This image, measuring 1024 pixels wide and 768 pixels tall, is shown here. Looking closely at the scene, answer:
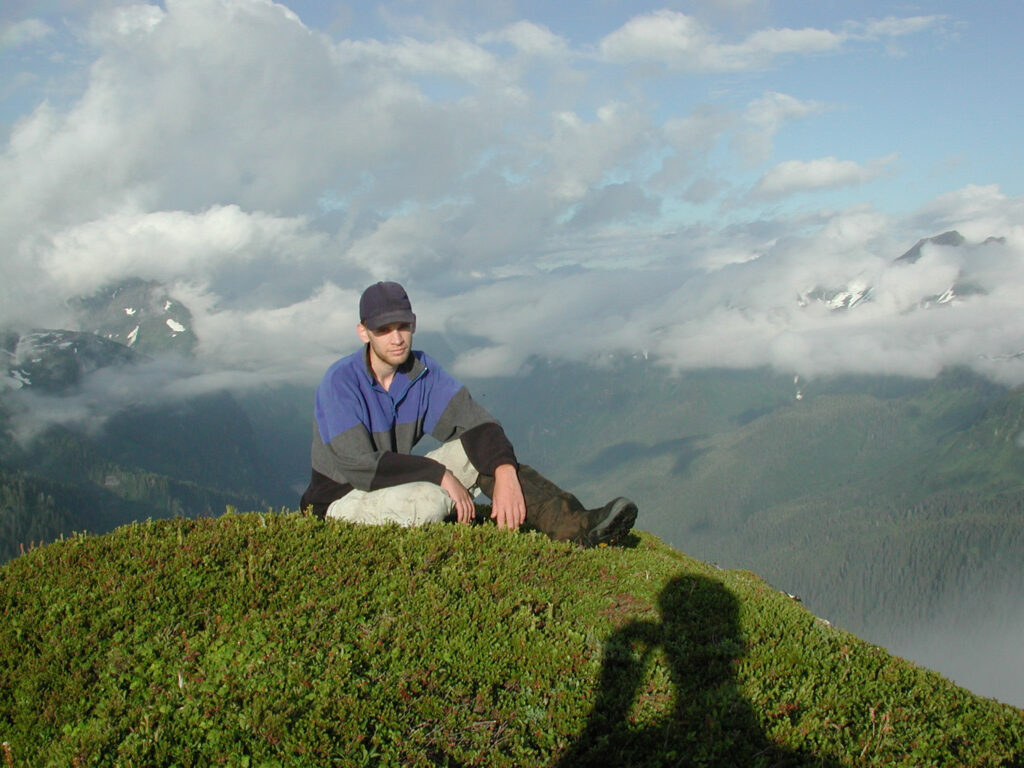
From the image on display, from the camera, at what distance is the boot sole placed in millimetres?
10820

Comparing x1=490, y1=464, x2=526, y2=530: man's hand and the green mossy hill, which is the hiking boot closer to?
x1=490, y1=464, x2=526, y2=530: man's hand

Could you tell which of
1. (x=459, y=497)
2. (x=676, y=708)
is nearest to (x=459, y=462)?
(x=459, y=497)

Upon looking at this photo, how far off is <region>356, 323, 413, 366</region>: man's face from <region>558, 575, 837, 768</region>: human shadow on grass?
5013 millimetres

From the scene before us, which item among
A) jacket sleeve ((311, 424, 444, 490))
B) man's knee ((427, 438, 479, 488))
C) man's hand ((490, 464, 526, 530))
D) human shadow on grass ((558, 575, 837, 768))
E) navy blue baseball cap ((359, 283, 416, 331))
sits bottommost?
human shadow on grass ((558, 575, 837, 768))

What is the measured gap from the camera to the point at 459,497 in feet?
32.8

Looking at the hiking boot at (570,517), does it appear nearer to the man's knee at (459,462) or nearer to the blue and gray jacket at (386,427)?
the man's knee at (459,462)

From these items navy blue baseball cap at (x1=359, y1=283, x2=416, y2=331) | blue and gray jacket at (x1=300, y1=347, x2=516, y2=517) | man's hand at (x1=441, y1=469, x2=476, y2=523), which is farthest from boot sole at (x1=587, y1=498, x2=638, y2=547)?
navy blue baseball cap at (x1=359, y1=283, x2=416, y2=331)

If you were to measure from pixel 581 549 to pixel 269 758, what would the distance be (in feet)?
19.1

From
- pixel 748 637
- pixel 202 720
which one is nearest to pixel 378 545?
pixel 202 720

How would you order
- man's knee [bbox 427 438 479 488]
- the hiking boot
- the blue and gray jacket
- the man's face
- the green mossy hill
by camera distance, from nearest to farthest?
the green mossy hill
the blue and gray jacket
the man's face
the hiking boot
man's knee [bbox 427 438 479 488]

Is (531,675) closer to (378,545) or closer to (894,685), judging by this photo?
(378,545)

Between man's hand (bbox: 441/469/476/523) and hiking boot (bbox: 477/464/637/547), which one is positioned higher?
man's hand (bbox: 441/469/476/523)

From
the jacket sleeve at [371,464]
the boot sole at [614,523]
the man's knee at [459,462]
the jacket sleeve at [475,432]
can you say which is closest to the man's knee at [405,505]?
the jacket sleeve at [371,464]

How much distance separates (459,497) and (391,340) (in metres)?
2.53
